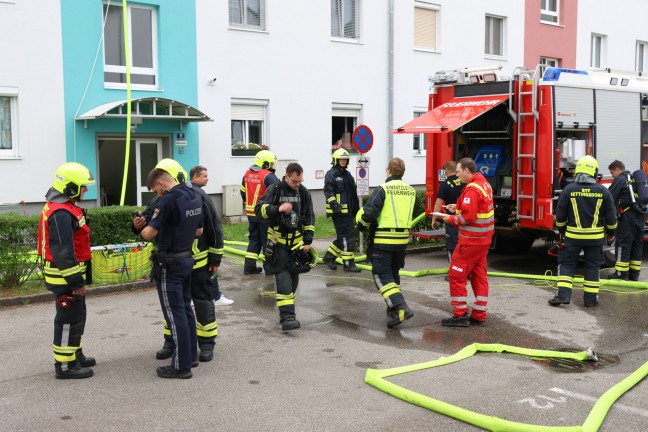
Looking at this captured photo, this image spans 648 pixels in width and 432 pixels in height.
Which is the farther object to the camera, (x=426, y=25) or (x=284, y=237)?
(x=426, y=25)

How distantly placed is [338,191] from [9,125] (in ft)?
24.7

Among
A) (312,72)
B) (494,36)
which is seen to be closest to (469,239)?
(312,72)

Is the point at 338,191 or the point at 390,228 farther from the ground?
the point at 338,191

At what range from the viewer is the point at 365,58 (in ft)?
64.5

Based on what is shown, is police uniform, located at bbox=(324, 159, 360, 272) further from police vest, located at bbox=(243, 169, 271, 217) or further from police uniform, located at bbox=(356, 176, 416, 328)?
police uniform, located at bbox=(356, 176, 416, 328)

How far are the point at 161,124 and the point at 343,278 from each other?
284 inches

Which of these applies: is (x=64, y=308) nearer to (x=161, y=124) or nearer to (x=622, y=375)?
(x=622, y=375)

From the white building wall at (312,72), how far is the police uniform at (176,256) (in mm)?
10848

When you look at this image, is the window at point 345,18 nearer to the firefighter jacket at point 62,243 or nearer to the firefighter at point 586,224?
the firefighter at point 586,224

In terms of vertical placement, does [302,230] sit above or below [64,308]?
above

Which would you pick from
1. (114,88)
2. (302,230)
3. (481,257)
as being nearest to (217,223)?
(302,230)

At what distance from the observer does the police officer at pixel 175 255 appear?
5762mm

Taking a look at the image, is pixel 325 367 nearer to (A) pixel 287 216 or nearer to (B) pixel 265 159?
(A) pixel 287 216

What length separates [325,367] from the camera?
6125 mm
